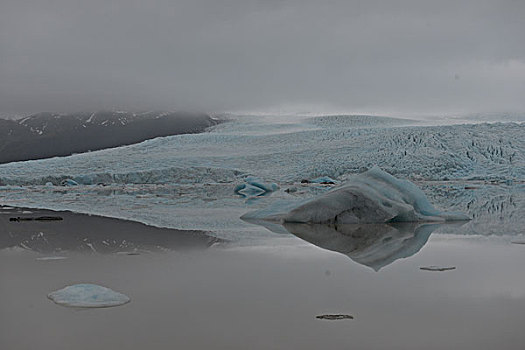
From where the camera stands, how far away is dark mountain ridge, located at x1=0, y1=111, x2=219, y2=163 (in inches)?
1532

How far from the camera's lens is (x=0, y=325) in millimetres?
1656

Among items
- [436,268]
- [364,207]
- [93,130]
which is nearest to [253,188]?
[364,207]

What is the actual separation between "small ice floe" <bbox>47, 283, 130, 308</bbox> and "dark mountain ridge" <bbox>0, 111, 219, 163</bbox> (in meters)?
27.5

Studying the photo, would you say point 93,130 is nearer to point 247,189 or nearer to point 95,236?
point 247,189

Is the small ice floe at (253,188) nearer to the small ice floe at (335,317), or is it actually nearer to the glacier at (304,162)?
the glacier at (304,162)

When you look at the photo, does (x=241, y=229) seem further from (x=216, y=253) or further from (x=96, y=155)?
(x=96, y=155)

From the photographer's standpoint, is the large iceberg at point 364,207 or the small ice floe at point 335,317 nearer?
the small ice floe at point 335,317

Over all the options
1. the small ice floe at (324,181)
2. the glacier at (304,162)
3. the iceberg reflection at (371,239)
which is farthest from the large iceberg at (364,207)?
the small ice floe at (324,181)

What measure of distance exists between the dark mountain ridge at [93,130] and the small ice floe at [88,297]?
90.4 feet

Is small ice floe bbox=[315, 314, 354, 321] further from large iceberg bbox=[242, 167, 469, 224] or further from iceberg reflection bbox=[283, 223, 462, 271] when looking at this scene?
large iceberg bbox=[242, 167, 469, 224]


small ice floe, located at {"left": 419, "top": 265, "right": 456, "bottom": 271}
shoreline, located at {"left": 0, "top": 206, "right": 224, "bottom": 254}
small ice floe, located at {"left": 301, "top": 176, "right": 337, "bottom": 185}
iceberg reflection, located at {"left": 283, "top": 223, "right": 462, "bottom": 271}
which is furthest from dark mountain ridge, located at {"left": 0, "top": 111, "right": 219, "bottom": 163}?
small ice floe, located at {"left": 419, "top": 265, "right": 456, "bottom": 271}

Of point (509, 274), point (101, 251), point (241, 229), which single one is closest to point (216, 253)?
point (101, 251)

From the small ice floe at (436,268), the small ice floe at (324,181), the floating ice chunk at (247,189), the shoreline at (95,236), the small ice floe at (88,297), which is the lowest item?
the small ice floe at (324,181)

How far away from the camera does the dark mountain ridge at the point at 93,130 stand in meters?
38.9
